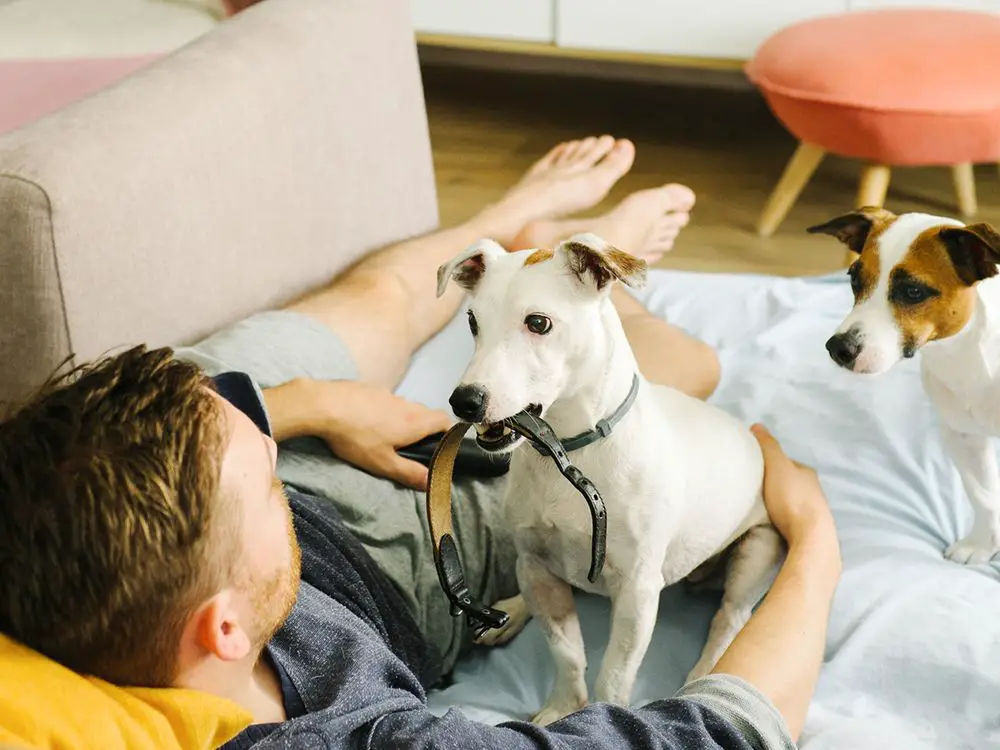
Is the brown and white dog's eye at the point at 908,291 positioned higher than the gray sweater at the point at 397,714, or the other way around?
the brown and white dog's eye at the point at 908,291

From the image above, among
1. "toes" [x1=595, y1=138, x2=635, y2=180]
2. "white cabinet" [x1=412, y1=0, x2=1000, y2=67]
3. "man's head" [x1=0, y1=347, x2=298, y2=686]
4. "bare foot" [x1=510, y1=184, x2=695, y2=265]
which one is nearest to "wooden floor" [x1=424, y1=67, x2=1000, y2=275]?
"white cabinet" [x1=412, y1=0, x2=1000, y2=67]

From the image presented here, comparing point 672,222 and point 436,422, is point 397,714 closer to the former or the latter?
point 436,422

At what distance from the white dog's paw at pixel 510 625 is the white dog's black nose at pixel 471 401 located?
1.19 ft

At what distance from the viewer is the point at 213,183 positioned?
4.55 feet

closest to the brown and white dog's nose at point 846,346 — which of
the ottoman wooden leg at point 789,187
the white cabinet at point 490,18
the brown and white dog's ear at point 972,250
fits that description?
the brown and white dog's ear at point 972,250

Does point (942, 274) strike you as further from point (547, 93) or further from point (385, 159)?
point (547, 93)

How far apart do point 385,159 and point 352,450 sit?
0.68 metres

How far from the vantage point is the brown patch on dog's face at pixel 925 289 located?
38.1 inches

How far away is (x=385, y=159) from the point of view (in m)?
1.77

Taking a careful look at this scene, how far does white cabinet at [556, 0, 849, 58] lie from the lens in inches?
103

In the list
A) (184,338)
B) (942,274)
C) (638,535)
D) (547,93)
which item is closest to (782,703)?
(638,535)

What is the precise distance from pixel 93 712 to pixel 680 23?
7.72 feet

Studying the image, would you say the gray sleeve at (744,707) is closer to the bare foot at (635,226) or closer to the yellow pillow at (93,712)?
the yellow pillow at (93,712)

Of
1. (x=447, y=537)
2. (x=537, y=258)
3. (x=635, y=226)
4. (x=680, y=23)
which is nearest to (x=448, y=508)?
(x=447, y=537)
